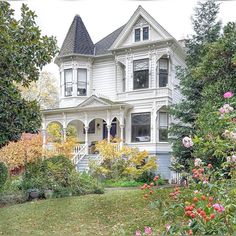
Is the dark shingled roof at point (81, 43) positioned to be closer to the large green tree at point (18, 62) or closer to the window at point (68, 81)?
the window at point (68, 81)

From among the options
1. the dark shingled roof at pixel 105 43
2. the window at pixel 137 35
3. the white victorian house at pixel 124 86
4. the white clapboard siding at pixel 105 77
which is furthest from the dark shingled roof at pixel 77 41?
the window at pixel 137 35

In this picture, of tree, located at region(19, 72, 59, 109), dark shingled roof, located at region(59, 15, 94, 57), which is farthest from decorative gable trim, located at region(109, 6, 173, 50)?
tree, located at region(19, 72, 59, 109)

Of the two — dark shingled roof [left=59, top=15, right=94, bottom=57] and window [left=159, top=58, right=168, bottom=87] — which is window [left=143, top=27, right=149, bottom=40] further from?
dark shingled roof [left=59, top=15, right=94, bottom=57]

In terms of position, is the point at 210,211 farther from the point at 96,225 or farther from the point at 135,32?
the point at 135,32

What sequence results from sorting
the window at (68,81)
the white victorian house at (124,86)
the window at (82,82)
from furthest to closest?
the window at (68,81) → the window at (82,82) → the white victorian house at (124,86)

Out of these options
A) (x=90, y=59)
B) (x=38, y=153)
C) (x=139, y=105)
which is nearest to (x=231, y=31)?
(x=139, y=105)

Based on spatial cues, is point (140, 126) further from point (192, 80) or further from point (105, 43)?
point (105, 43)

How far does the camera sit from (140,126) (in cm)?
1961

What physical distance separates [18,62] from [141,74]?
14.1 m

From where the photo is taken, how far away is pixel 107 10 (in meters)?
2.83

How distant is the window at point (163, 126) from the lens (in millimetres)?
19172

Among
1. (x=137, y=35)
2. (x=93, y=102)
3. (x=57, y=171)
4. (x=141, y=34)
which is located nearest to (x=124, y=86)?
(x=93, y=102)

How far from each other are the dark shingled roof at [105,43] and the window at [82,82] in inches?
63.1

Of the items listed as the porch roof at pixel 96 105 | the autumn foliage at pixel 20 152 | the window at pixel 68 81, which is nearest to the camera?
the autumn foliage at pixel 20 152
